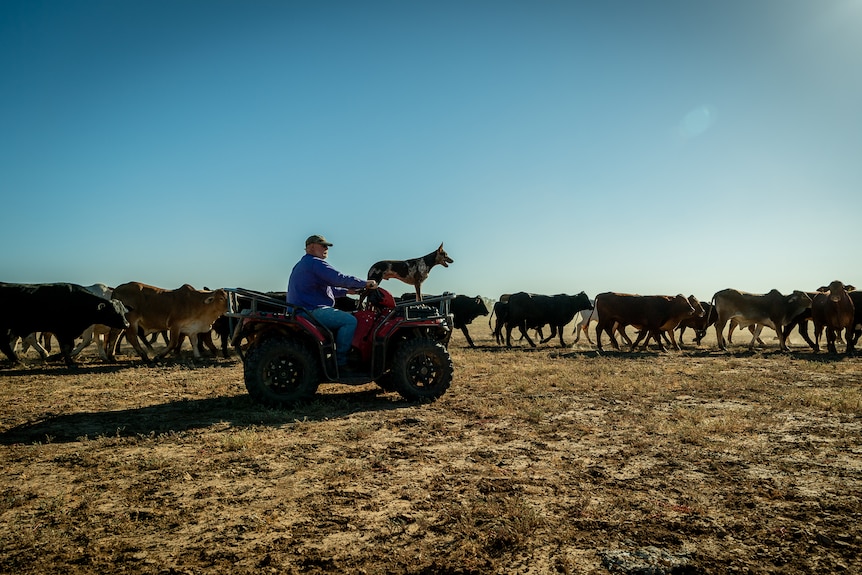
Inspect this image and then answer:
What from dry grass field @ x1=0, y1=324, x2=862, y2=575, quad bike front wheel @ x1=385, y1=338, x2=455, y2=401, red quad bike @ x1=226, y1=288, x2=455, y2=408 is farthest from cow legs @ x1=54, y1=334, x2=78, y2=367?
quad bike front wheel @ x1=385, y1=338, x2=455, y2=401

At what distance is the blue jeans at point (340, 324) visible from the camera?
24.1 ft

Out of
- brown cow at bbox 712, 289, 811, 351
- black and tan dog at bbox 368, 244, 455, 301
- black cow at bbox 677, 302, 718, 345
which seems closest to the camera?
black and tan dog at bbox 368, 244, 455, 301

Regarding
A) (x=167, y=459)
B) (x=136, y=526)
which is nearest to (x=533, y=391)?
(x=167, y=459)

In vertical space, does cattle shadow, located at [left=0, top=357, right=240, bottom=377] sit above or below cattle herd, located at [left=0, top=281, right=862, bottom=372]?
below

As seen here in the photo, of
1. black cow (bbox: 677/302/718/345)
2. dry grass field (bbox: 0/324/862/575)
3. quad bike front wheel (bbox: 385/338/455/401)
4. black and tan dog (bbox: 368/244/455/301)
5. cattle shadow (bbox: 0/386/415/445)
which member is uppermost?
black and tan dog (bbox: 368/244/455/301)

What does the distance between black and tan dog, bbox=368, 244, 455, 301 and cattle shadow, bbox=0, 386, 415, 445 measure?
7.72 m

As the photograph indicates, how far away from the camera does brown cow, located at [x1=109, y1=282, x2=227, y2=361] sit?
1373 cm

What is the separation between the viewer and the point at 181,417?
680cm

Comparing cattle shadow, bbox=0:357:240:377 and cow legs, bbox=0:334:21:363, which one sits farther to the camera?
cow legs, bbox=0:334:21:363

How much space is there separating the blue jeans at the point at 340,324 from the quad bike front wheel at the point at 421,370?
77cm

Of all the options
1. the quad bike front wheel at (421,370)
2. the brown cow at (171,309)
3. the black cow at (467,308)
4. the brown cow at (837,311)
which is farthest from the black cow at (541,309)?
the quad bike front wheel at (421,370)

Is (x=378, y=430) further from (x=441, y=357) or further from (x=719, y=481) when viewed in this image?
(x=719, y=481)

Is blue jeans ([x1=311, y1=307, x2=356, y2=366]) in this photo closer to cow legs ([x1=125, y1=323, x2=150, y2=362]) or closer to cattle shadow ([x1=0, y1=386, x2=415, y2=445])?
cattle shadow ([x1=0, y1=386, x2=415, y2=445])

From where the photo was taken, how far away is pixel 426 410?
723 centimetres
